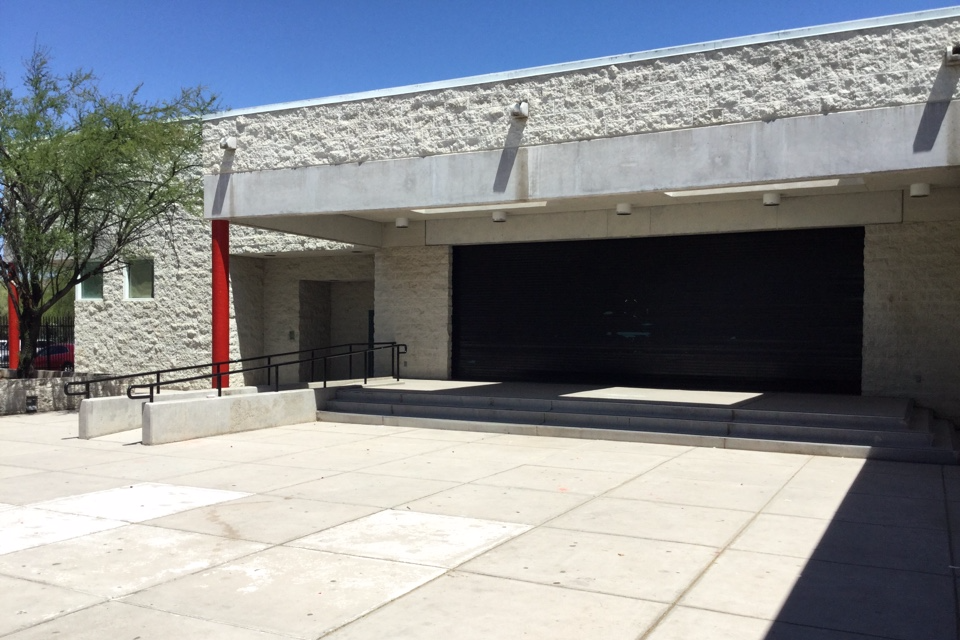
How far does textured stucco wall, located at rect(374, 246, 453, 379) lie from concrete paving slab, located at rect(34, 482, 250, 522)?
10.9 meters

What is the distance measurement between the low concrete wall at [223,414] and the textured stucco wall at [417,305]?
442 cm

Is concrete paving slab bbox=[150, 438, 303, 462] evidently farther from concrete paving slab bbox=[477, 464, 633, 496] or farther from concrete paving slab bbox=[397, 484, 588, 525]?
concrete paving slab bbox=[397, 484, 588, 525]

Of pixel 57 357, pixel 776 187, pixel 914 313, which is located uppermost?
pixel 776 187

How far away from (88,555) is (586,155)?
9.28 meters

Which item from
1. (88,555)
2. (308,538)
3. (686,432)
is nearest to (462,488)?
(308,538)

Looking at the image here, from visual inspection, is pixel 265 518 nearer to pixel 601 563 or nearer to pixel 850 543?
pixel 601 563

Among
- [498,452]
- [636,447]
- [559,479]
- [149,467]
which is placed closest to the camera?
[559,479]

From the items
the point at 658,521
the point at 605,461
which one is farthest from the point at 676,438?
the point at 658,521

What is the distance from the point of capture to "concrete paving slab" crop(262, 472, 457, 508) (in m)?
9.20

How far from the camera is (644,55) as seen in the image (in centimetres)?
1355

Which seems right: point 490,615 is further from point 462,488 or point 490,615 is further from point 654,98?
point 654,98

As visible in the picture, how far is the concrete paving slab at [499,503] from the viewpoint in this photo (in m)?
8.41

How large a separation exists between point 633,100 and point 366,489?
7.47 meters

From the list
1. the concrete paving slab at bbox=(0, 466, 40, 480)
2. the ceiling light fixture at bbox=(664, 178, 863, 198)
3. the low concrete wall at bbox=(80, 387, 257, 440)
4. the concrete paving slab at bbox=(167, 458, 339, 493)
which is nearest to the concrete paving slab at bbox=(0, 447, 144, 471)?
the concrete paving slab at bbox=(0, 466, 40, 480)
